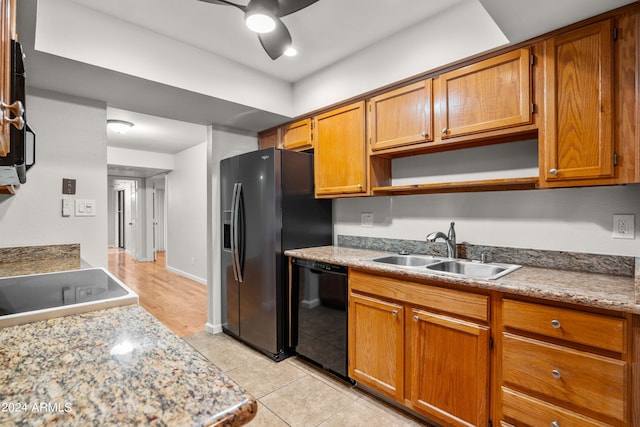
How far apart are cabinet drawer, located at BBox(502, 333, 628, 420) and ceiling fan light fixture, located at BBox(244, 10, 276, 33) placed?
189 centimetres

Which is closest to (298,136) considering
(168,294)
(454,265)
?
(454,265)

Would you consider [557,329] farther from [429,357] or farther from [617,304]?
[429,357]

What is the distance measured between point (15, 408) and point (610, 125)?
2.19 meters

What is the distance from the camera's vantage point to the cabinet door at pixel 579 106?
151 centimetres

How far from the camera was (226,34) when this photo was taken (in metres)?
2.27

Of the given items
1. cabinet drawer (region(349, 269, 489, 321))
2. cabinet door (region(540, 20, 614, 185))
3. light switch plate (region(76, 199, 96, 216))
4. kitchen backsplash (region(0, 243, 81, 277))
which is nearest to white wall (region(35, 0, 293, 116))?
light switch plate (region(76, 199, 96, 216))

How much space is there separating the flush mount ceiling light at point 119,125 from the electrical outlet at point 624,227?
4867 millimetres

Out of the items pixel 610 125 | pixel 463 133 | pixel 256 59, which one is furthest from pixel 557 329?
pixel 256 59

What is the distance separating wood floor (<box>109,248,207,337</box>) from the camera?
11.7ft

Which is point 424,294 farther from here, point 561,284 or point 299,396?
point 299,396

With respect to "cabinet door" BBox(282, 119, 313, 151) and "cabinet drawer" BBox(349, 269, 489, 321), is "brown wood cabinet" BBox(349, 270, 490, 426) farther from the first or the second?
"cabinet door" BBox(282, 119, 313, 151)

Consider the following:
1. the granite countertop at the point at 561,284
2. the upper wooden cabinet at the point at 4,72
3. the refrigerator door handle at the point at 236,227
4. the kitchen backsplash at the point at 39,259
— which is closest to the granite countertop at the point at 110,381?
the upper wooden cabinet at the point at 4,72

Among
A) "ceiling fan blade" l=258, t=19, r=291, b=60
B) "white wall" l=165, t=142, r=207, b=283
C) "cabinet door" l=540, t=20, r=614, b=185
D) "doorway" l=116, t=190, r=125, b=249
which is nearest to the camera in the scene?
"cabinet door" l=540, t=20, r=614, b=185

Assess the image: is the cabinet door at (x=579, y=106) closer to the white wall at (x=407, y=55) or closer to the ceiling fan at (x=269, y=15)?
the white wall at (x=407, y=55)
